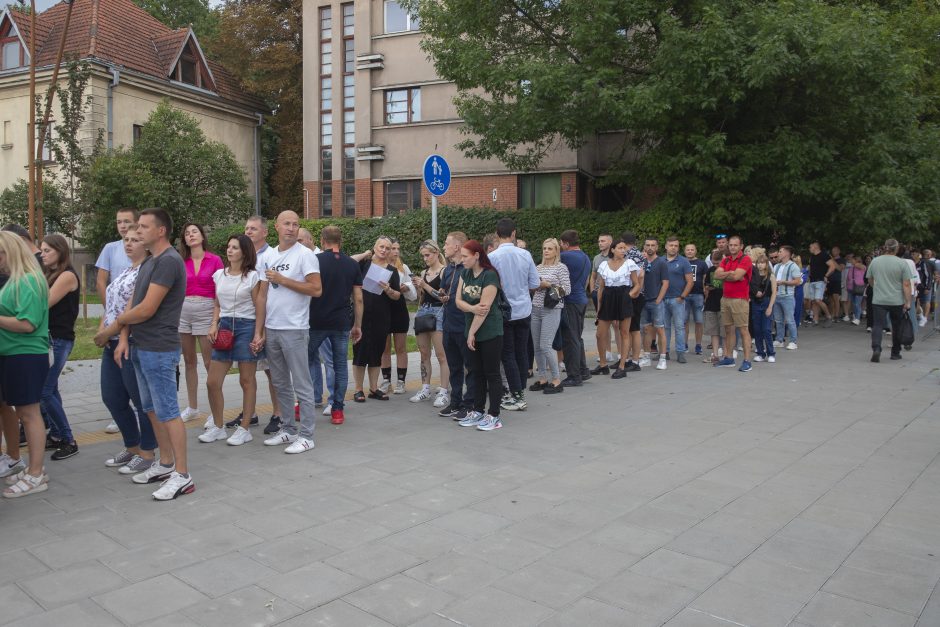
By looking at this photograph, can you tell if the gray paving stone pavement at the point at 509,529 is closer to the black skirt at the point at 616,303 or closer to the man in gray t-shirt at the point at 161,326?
the man in gray t-shirt at the point at 161,326

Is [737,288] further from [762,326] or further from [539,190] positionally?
[539,190]

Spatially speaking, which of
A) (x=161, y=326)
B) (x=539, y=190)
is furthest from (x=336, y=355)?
(x=539, y=190)

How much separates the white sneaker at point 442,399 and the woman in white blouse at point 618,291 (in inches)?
115

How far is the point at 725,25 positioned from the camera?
49.8 feet

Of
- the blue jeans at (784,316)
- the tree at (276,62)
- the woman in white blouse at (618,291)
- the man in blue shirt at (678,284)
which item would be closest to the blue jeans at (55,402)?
the woman in white blouse at (618,291)

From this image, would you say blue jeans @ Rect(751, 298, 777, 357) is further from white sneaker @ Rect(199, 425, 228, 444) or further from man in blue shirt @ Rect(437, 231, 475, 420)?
white sneaker @ Rect(199, 425, 228, 444)

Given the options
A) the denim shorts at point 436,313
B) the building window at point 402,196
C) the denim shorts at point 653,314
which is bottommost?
the denim shorts at point 653,314

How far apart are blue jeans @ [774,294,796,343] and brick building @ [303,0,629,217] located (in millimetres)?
10609

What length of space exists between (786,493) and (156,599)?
13.4 ft

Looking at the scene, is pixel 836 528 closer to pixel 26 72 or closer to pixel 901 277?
pixel 901 277

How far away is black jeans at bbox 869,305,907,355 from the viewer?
1234 centimetres

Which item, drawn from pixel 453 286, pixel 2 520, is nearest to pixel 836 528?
pixel 453 286

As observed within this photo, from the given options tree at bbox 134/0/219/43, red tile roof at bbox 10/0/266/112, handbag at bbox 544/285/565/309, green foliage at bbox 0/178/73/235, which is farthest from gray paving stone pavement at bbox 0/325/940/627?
tree at bbox 134/0/219/43

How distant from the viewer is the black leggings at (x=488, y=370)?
7340 millimetres
